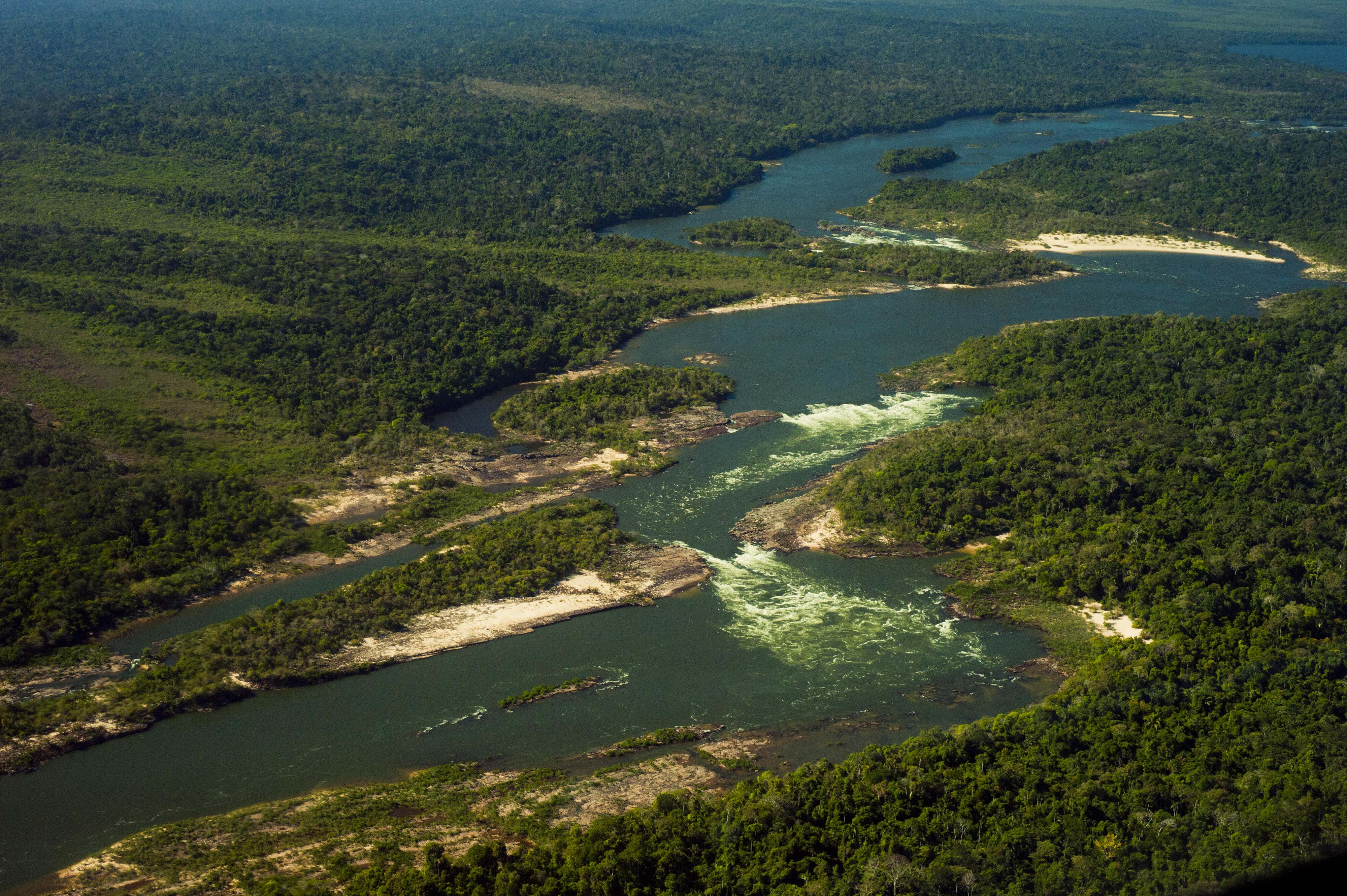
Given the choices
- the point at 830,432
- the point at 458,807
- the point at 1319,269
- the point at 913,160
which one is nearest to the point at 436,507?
the point at 458,807

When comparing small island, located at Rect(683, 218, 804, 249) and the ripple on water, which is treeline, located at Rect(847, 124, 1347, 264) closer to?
small island, located at Rect(683, 218, 804, 249)

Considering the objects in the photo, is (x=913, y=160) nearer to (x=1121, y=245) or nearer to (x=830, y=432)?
(x=1121, y=245)

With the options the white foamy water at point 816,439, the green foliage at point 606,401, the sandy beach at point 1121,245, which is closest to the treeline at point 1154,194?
the sandy beach at point 1121,245

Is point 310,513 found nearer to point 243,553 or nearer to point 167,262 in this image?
point 243,553

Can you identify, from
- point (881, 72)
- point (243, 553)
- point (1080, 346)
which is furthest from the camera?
point (881, 72)

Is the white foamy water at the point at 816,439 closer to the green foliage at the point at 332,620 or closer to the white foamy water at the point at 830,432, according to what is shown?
the white foamy water at the point at 830,432

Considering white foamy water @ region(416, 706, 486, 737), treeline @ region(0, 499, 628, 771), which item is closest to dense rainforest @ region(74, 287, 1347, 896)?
white foamy water @ region(416, 706, 486, 737)

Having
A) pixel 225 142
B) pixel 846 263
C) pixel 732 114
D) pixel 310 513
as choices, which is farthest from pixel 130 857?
pixel 732 114
